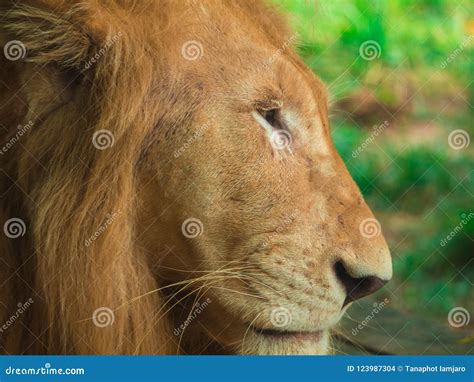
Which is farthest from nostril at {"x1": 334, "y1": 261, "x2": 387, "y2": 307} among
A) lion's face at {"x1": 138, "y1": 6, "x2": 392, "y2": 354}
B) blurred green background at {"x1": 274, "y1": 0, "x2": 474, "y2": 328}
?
blurred green background at {"x1": 274, "y1": 0, "x2": 474, "y2": 328}

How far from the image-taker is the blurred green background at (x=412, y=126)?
370 centimetres

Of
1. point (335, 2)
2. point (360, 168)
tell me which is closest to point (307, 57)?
point (335, 2)

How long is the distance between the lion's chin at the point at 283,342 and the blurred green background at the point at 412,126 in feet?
3.34

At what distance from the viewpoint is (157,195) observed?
2.69 metres

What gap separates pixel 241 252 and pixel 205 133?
0.38 m

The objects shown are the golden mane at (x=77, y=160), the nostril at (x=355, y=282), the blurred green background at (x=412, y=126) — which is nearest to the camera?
the golden mane at (x=77, y=160)

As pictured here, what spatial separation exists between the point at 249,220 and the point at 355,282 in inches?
15.0

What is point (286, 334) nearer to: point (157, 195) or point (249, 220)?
point (249, 220)

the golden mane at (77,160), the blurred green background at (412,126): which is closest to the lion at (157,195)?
the golden mane at (77,160)

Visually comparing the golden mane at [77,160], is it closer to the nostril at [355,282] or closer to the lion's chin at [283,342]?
the lion's chin at [283,342]

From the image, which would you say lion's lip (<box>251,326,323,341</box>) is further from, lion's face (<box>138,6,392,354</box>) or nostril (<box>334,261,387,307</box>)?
nostril (<box>334,261,387,307</box>)

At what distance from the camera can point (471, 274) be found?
376 centimetres

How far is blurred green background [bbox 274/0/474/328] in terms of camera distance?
12.1 feet

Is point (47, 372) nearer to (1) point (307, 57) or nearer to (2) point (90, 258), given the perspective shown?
(2) point (90, 258)
